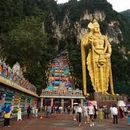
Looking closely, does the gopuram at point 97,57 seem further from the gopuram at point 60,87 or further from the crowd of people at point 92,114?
the gopuram at point 60,87

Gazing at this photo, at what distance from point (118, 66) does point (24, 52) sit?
3147 cm

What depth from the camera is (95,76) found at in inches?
1427

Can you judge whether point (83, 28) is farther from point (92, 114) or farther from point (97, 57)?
point (92, 114)

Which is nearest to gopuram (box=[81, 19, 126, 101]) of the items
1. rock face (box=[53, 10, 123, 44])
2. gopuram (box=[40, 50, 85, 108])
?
gopuram (box=[40, 50, 85, 108])

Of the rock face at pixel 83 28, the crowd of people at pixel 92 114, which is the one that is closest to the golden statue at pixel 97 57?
the crowd of people at pixel 92 114

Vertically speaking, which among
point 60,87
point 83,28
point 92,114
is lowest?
point 92,114

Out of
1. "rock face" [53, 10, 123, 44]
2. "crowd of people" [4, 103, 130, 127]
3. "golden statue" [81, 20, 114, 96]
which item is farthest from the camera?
"rock face" [53, 10, 123, 44]

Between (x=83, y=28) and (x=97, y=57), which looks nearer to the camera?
(x=97, y=57)

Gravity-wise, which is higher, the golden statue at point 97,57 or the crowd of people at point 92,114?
the golden statue at point 97,57

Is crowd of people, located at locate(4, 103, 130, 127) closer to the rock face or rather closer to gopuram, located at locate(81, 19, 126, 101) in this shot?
gopuram, located at locate(81, 19, 126, 101)

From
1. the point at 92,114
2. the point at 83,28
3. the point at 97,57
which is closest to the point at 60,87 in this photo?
the point at 97,57

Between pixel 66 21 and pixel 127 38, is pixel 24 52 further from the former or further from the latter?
pixel 127 38

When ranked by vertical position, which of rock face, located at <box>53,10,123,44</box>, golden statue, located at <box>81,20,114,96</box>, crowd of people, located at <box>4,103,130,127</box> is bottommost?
crowd of people, located at <box>4,103,130,127</box>

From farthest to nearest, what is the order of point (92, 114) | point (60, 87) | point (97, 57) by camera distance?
1. point (60, 87)
2. point (97, 57)
3. point (92, 114)
